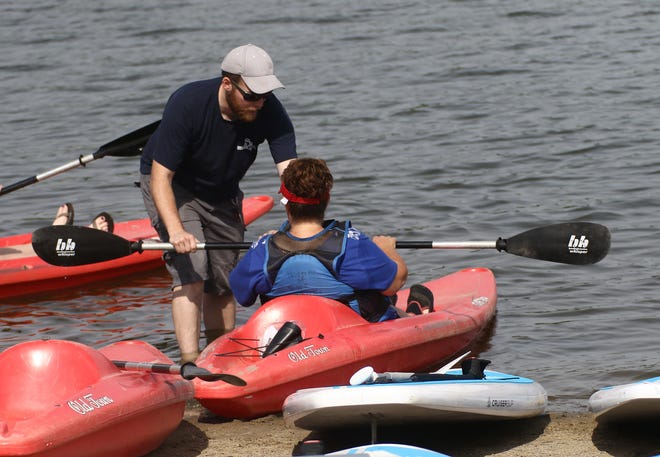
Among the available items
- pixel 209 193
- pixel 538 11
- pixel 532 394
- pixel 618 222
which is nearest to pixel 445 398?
pixel 532 394

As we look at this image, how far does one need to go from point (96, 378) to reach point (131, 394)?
0.47 feet

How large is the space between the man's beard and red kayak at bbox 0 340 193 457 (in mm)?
1474

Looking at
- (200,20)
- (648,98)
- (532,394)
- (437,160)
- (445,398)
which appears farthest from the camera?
(200,20)

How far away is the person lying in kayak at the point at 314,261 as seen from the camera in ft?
17.7

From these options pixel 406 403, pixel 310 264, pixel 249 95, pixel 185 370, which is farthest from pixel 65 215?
pixel 406 403

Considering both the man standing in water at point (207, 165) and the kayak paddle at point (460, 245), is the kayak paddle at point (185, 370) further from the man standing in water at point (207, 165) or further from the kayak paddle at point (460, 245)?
the kayak paddle at point (460, 245)

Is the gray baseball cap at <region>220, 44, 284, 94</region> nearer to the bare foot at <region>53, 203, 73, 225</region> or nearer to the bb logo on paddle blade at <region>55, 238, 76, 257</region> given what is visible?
the bb logo on paddle blade at <region>55, 238, 76, 257</region>

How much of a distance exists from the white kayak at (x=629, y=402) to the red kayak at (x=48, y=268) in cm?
448

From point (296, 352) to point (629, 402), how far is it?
4.64 ft

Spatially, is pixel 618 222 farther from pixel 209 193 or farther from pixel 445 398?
pixel 445 398

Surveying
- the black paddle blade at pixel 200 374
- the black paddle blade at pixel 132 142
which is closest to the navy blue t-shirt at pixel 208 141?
the black paddle blade at pixel 132 142

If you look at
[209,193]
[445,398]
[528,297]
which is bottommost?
[528,297]

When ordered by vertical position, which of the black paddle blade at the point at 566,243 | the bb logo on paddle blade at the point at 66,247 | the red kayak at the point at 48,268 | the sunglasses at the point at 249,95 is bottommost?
the red kayak at the point at 48,268

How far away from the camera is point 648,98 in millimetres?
→ 13094
